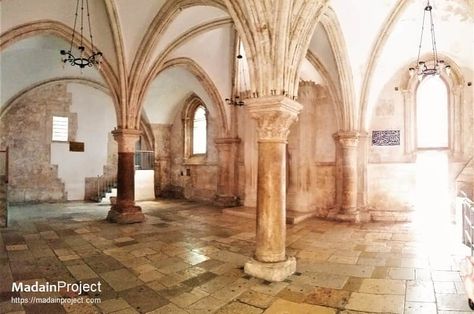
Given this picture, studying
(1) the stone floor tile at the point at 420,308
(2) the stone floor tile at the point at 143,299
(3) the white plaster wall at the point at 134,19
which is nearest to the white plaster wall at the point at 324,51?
(3) the white plaster wall at the point at 134,19

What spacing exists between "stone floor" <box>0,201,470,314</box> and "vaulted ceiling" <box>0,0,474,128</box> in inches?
132

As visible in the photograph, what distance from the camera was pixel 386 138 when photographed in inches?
332

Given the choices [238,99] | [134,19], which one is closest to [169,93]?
[238,99]

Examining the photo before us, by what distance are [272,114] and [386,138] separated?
5.68 metres

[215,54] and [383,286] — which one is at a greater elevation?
[215,54]

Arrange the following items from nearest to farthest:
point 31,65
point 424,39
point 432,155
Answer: point 424,39 → point 432,155 → point 31,65

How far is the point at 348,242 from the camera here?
19.6 feet

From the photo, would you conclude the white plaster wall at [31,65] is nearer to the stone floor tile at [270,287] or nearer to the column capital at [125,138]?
the column capital at [125,138]

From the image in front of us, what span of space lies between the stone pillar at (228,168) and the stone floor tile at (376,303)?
740 cm

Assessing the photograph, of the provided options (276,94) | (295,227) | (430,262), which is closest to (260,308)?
(276,94)

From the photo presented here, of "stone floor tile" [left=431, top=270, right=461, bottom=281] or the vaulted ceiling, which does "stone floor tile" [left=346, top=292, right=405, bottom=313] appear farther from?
the vaulted ceiling

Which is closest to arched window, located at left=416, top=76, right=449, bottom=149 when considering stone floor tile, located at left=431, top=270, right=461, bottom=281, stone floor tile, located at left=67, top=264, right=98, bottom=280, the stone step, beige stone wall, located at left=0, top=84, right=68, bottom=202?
the stone step

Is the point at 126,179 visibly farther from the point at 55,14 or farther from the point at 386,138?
the point at 386,138

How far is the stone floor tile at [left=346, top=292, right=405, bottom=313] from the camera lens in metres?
3.20
